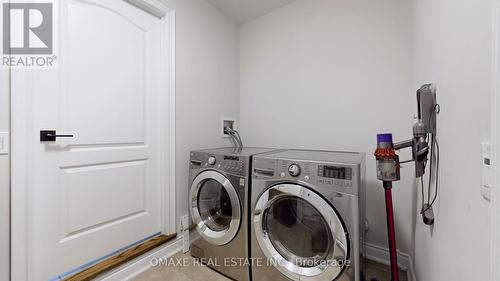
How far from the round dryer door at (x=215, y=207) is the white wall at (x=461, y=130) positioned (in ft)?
3.23

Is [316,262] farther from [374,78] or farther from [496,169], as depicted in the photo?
[374,78]

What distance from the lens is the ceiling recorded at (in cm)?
197

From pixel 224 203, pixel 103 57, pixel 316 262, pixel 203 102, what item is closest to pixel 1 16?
pixel 103 57

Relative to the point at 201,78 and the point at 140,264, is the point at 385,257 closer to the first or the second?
the point at 140,264

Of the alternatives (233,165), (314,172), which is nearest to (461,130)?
(314,172)

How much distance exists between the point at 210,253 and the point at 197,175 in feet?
1.91

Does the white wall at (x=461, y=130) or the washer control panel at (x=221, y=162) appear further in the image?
the washer control panel at (x=221, y=162)

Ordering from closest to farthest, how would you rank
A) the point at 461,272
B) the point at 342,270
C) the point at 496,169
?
the point at 496,169
the point at 461,272
the point at 342,270

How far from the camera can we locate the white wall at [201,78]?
5.70 feet

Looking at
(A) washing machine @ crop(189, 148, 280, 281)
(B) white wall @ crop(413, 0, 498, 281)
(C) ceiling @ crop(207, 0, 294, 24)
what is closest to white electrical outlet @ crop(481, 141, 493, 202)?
(B) white wall @ crop(413, 0, 498, 281)

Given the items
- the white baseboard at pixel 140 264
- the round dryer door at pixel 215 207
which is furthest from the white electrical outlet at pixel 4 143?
the round dryer door at pixel 215 207

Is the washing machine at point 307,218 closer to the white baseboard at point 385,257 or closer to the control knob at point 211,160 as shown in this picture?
the control knob at point 211,160

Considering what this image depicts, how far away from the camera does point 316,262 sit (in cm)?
108

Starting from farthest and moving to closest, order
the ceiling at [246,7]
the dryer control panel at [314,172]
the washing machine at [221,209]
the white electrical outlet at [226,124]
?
the white electrical outlet at [226,124]
the ceiling at [246,7]
the washing machine at [221,209]
the dryer control panel at [314,172]
